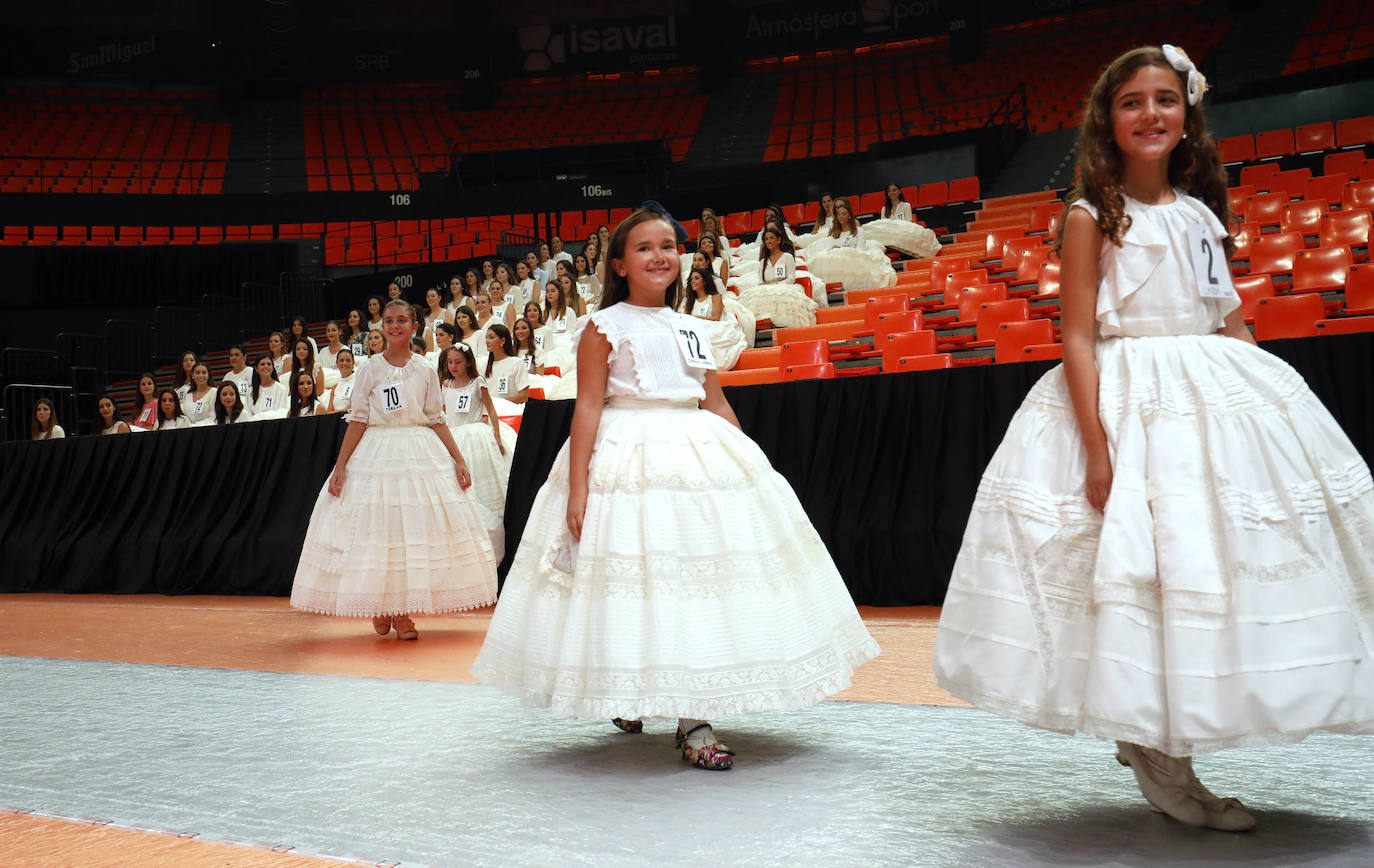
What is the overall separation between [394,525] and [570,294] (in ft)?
19.1

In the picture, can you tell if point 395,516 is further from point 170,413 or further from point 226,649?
point 170,413

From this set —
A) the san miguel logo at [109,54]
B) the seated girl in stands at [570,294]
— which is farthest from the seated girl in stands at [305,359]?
the san miguel logo at [109,54]

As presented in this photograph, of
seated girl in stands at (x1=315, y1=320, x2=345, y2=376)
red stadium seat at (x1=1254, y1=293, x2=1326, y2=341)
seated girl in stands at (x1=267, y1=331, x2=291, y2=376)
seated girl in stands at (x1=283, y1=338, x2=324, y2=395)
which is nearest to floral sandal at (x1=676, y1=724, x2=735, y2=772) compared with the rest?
red stadium seat at (x1=1254, y1=293, x2=1326, y2=341)

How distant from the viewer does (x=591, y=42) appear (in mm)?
24625

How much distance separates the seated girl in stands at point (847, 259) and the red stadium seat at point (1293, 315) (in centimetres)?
481

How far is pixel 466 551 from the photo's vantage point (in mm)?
5551

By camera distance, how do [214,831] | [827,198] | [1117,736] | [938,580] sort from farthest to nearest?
[827,198] < [938,580] < [214,831] < [1117,736]

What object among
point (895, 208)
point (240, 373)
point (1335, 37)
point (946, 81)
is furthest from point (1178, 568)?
point (946, 81)

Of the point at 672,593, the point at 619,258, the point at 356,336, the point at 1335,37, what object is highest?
the point at 1335,37

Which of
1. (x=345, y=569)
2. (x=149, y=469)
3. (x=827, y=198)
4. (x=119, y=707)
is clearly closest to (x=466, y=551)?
(x=345, y=569)

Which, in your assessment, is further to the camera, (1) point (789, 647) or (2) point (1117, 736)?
(1) point (789, 647)

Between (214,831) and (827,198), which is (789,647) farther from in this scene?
(827,198)

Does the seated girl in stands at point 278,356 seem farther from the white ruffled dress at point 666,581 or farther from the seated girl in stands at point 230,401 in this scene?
the white ruffled dress at point 666,581

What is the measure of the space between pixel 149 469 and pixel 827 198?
281 inches
